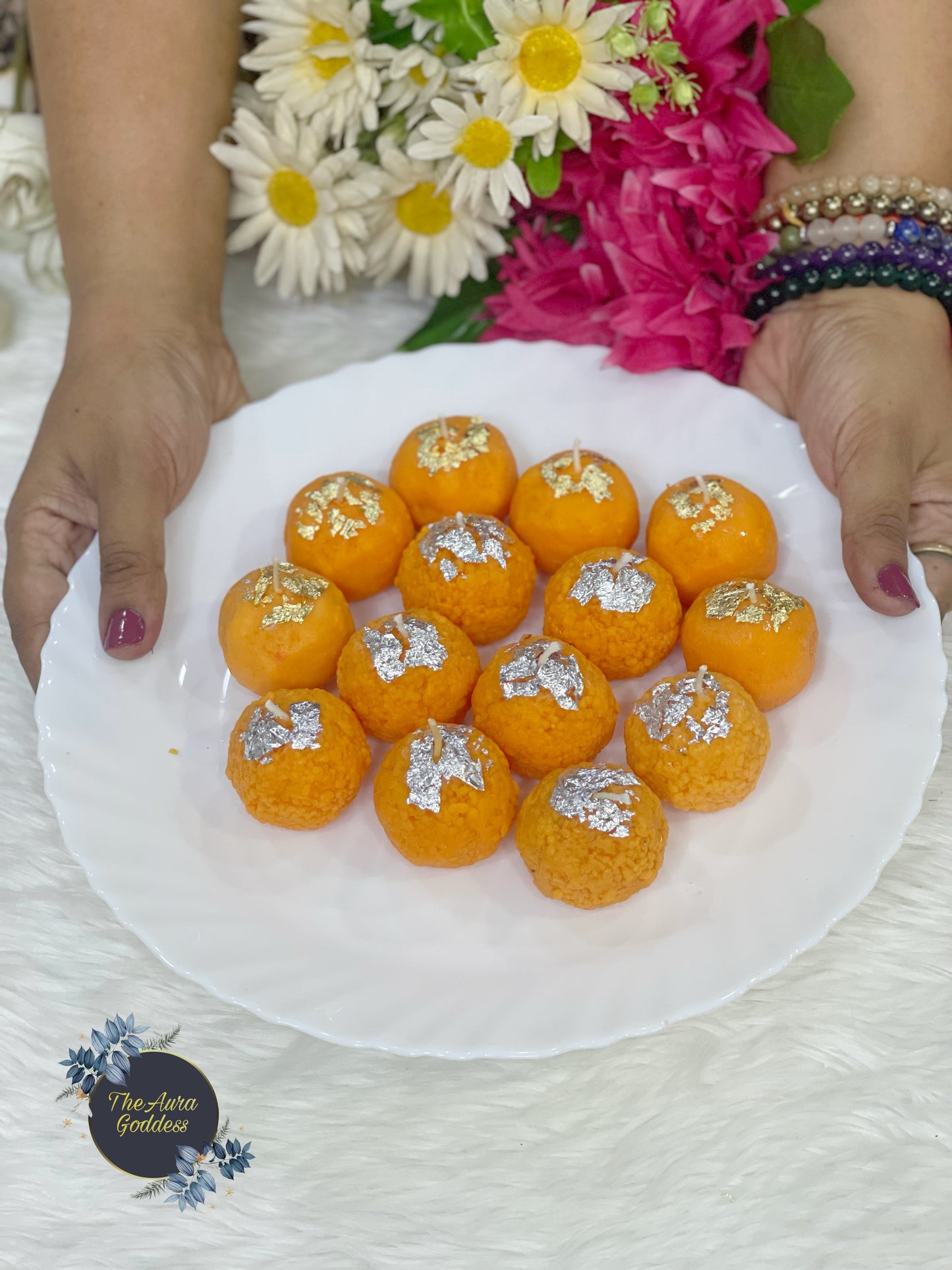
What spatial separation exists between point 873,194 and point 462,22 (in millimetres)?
469

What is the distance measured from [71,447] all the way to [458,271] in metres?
0.51

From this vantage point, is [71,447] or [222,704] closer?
[222,704]

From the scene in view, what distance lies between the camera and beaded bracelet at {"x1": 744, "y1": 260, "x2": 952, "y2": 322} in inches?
47.1

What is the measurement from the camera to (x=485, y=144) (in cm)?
119

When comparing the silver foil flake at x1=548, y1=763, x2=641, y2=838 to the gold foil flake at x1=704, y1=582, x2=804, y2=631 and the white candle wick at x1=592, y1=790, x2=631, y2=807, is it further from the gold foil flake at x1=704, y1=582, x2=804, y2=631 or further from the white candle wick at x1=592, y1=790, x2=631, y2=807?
the gold foil flake at x1=704, y1=582, x2=804, y2=631

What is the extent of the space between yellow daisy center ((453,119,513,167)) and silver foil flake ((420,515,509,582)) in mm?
428

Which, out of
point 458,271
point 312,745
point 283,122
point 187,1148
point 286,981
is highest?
point 283,122

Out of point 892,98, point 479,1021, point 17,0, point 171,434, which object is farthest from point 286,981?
point 17,0

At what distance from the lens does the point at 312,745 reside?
914mm

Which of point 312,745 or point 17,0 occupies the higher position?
point 17,0

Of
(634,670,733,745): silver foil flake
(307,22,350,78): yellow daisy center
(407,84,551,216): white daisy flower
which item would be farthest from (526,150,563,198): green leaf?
(634,670,733,745): silver foil flake

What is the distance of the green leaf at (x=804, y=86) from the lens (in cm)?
117

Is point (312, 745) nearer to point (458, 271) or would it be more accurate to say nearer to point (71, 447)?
point (71, 447)

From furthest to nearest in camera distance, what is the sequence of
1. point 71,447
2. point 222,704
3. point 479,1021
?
1. point 71,447
2. point 222,704
3. point 479,1021
